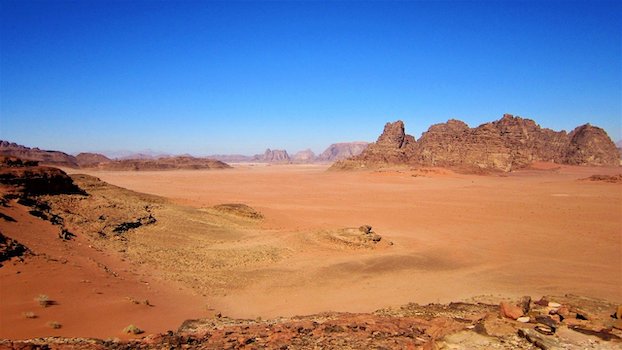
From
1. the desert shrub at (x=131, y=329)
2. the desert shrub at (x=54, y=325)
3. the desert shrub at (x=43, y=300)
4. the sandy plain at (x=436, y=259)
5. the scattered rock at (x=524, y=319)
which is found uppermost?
the scattered rock at (x=524, y=319)

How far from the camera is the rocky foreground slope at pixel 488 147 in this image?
7994 cm

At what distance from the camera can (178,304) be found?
9.19 metres

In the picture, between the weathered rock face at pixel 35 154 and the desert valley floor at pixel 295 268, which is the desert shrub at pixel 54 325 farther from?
the weathered rock face at pixel 35 154

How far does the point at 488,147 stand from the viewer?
262ft

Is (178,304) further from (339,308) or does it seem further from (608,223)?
(608,223)

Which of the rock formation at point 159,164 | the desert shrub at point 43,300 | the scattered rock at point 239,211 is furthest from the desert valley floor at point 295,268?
the rock formation at point 159,164

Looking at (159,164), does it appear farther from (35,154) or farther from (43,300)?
(43,300)

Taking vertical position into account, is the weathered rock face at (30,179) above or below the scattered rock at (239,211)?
above

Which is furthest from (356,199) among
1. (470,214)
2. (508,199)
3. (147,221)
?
(147,221)

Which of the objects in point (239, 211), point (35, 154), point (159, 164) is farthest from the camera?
point (159, 164)

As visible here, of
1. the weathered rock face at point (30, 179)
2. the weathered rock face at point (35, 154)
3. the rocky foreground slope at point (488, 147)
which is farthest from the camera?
the weathered rock face at point (35, 154)

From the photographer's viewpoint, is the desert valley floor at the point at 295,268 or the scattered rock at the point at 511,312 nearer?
the scattered rock at the point at 511,312

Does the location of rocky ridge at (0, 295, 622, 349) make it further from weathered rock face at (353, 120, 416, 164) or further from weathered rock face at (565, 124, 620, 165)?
weathered rock face at (565, 124, 620, 165)

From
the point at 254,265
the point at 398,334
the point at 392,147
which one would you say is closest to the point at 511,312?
the point at 398,334
